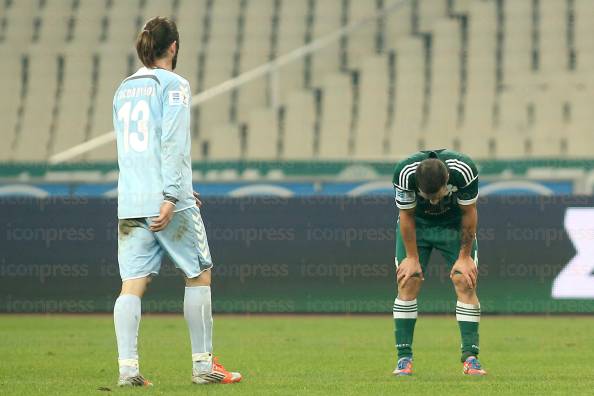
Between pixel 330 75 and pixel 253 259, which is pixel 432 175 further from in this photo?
pixel 330 75

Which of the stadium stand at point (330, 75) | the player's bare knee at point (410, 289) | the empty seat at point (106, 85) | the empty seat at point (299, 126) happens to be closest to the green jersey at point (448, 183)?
the player's bare knee at point (410, 289)

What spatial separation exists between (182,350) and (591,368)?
3.88 metres

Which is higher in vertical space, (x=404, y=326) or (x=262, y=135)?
(x=262, y=135)

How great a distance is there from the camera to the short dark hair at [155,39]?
7820mm

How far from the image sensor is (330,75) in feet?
82.3

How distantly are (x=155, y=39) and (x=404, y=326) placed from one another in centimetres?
279

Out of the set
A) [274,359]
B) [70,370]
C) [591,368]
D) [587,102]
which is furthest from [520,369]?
[587,102]

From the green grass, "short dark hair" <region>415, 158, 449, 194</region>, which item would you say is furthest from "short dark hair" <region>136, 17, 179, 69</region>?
the green grass

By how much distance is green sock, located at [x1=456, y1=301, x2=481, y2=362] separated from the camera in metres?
9.13

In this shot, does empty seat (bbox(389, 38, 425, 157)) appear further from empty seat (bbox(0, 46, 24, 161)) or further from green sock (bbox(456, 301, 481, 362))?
green sock (bbox(456, 301, 481, 362))

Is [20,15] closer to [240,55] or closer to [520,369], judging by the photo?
[240,55]

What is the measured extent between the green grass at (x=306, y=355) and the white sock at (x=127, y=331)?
17cm

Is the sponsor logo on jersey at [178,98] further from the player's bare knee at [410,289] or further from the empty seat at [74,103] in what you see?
the empty seat at [74,103]

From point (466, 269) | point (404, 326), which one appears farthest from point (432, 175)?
point (404, 326)
